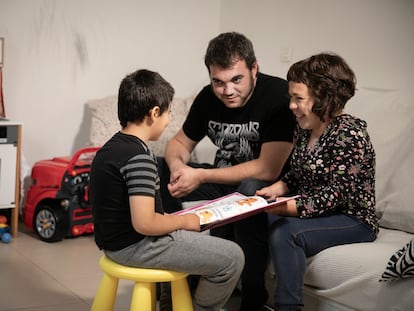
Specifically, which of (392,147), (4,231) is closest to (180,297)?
(392,147)

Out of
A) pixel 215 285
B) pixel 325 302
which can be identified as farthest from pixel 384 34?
pixel 215 285

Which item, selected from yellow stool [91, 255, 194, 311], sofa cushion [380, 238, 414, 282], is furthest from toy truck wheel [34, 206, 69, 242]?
sofa cushion [380, 238, 414, 282]

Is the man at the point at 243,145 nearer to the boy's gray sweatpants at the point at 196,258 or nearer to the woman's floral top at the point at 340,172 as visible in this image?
the woman's floral top at the point at 340,172

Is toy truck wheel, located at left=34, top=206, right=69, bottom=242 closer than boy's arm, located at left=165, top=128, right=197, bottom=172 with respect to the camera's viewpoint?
No

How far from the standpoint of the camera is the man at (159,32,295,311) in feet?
7.07

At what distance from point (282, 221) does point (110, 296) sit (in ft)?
1.85

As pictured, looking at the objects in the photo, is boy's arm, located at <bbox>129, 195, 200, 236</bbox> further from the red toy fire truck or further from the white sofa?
the red toy fire truck

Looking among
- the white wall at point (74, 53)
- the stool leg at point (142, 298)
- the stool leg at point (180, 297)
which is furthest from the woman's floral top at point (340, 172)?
the white wall at point (74, 53)

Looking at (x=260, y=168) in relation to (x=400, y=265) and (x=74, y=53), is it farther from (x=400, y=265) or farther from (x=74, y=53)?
(x=74, y=53)

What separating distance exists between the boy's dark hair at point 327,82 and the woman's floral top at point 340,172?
0.05m

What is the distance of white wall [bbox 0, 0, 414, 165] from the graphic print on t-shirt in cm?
92

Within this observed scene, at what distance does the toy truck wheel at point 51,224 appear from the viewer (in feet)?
10.2

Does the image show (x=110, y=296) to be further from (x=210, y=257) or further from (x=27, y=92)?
(x=27, y=92)

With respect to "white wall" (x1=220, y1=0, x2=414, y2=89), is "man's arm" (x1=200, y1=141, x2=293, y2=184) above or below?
below
